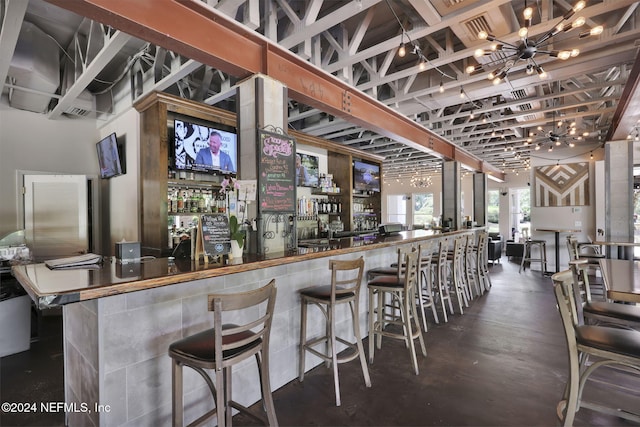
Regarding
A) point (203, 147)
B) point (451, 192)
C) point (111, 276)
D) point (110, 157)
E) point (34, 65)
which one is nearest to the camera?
point (111, 276)

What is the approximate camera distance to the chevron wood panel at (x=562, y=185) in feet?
26.7

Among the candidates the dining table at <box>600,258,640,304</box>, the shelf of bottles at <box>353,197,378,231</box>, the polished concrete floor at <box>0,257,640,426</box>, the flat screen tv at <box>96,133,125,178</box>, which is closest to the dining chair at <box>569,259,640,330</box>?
the dining table at <box>600,258,640,304</box>

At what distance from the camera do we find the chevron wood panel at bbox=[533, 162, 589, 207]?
26.7ft

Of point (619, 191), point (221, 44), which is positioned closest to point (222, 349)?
point (221, 44)

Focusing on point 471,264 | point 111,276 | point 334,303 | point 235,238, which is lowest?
point 471,264

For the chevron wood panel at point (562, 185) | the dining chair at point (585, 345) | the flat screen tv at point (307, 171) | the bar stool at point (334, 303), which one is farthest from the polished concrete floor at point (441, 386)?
the chevron wood panel at point (562, 185)

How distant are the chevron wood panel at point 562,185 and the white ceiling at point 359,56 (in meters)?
2.36

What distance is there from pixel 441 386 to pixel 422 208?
1363 cm

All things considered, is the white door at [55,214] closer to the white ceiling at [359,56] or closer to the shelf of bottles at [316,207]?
the white ceiling at [359,56]

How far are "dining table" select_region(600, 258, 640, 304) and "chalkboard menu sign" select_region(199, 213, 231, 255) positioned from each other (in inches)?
110

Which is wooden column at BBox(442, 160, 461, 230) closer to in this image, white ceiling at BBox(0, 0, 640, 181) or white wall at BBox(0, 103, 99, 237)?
white ceiling at BBox(0, 0, 640, 181)

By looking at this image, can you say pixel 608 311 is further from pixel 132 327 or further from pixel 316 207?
pixel 316 207

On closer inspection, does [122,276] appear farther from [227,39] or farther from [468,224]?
[468,224]

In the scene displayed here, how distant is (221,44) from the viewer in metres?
2.70
